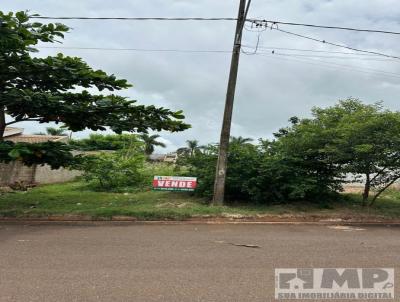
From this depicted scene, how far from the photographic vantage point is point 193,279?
5410 millimetres

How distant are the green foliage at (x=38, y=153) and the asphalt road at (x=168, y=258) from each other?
2.07m

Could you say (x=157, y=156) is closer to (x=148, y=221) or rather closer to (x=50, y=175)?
(x=50, y=175)

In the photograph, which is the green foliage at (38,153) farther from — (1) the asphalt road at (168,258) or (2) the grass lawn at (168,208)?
(1) the asphalt road at (168,258)

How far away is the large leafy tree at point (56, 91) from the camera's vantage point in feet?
36.0

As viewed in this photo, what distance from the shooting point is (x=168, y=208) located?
11.8 meters

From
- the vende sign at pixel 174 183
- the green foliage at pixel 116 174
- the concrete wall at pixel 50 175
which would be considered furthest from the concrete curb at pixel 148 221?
the concrete wall at pixel 50 175

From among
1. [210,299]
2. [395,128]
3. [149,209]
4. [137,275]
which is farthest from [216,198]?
[210,299]

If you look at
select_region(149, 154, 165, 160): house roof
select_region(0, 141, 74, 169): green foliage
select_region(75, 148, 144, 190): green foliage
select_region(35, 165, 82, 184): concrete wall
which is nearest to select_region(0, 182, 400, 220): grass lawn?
select_region(0, 141, 74, 169): green foliage

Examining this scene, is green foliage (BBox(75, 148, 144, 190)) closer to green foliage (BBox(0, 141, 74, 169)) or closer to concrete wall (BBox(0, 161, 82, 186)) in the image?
concrete wall (BBox(0, 161, 82, 186))

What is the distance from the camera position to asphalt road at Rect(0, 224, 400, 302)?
16.1 feet

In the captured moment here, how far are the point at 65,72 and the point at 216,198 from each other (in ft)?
18.6

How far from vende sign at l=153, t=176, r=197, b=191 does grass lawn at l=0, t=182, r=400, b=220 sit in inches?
17.2

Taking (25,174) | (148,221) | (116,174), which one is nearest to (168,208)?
(148,221)

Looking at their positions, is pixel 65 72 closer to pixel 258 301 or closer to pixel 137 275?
pixel 137 275
